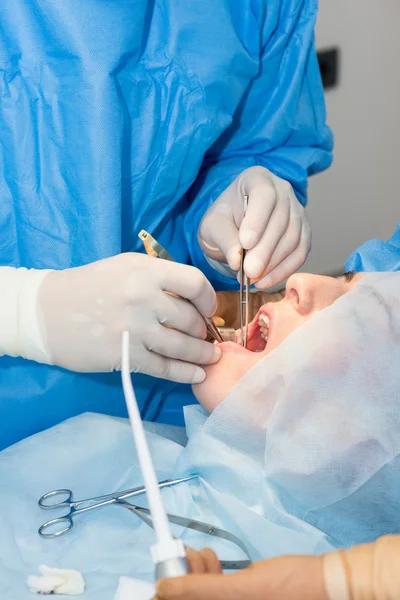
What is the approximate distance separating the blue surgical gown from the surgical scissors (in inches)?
9.6

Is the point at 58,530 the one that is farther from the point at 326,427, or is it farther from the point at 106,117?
the point at 106,117

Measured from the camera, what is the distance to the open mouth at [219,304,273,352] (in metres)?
1.36

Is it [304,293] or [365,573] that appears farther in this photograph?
[304,293]

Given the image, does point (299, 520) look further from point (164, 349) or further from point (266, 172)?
point (266, 172)

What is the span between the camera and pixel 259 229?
1473 millimetres

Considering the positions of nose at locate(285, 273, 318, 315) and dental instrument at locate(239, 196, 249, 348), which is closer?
nose at locate(285, 273, 318, 315)

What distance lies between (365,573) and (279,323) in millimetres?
609

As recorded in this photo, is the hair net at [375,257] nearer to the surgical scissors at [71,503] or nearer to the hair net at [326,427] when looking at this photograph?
the hair net at [326,427]

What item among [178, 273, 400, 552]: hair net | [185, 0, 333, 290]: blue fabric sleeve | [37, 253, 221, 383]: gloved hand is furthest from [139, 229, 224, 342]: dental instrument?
[185, 0, 333, 290]: blue fabric sleeve

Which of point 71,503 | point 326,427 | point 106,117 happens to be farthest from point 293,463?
point 106,117

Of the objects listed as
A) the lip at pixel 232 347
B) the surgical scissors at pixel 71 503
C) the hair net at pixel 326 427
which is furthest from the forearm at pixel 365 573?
the lip at pixel 232 347

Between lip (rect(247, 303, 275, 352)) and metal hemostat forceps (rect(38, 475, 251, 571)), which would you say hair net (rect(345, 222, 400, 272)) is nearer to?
lip (rect(247, 303, 275, 352))

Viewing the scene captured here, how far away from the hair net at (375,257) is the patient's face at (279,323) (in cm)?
11

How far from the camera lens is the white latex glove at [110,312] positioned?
126cm
